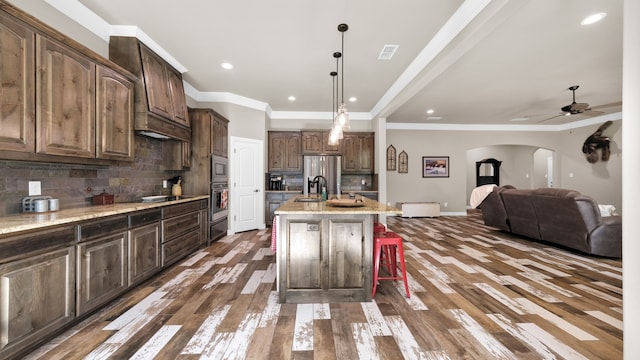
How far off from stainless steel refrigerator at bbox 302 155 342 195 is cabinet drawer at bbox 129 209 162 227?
12.0 feet

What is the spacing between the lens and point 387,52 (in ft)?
11.2

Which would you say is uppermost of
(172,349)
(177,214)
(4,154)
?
(4,154)

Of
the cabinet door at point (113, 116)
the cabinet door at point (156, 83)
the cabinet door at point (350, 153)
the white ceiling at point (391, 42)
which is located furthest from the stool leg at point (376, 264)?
the cabinet door at point (350, 153)

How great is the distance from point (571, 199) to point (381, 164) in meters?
3.21

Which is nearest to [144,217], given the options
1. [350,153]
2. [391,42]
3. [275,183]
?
[391,42]

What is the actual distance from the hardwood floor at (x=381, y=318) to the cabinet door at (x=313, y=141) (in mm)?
3463

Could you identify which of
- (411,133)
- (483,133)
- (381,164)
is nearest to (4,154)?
(381,164)

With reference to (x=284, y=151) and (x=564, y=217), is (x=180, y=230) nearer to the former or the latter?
(x=284, y=151)

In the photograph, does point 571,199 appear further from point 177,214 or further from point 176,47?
point 176,47

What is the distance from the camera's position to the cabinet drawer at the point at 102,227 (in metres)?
1.98

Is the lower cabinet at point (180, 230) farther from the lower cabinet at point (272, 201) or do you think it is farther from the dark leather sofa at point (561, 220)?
the dark leather sofa at point (561, 220)

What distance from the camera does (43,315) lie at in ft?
5.57

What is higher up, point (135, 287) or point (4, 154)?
point (4, 154)

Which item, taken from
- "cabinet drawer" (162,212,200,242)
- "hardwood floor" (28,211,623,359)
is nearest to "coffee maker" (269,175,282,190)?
"cabinet drawer" (162,212,200,242)
